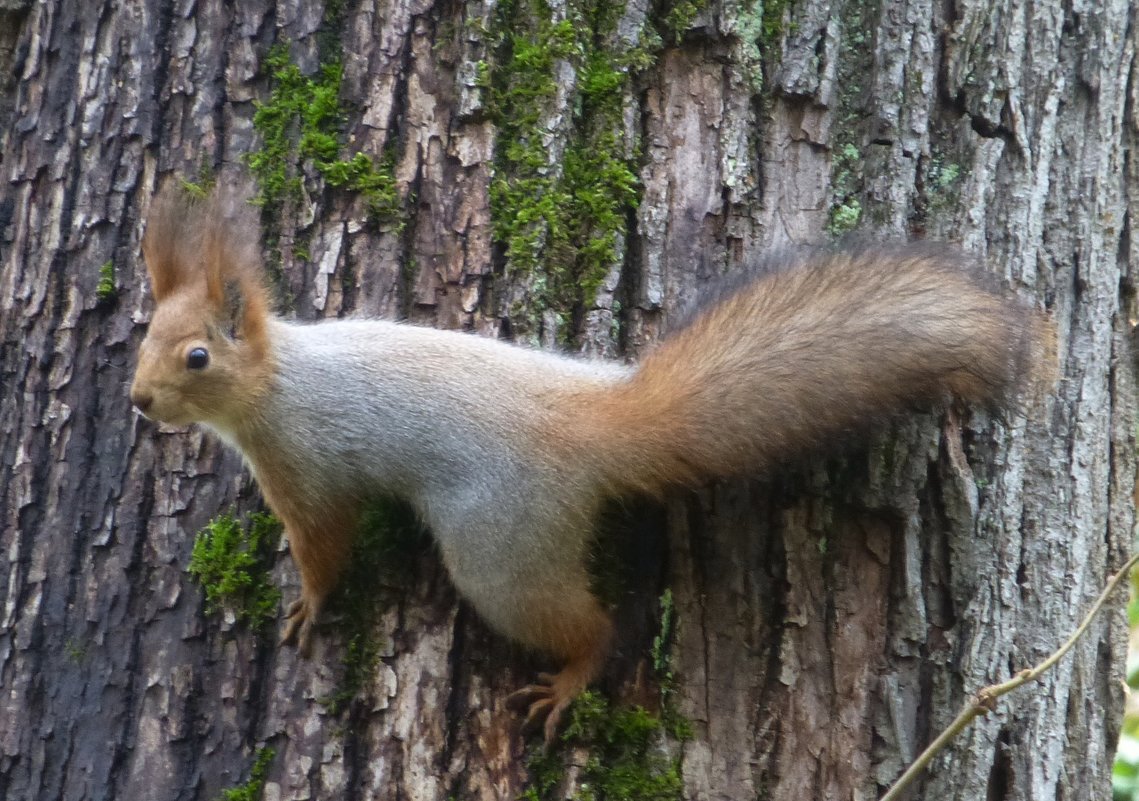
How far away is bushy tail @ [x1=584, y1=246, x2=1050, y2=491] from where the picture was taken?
2.80 metres

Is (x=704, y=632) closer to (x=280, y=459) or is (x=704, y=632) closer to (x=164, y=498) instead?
(x=280, y=459)

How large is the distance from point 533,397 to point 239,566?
89 centimetres

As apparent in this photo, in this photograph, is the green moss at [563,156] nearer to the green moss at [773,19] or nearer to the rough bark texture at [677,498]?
the rough bark texture at [677,498]

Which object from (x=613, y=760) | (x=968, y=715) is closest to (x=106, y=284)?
(x=613, y=760)

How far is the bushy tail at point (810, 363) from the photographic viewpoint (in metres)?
2.80

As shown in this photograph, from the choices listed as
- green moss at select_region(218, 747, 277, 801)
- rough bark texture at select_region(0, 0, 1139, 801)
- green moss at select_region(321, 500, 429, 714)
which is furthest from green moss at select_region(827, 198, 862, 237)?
green moss at select_region(218, 747, 277, 801)

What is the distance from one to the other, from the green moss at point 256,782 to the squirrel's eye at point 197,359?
960 mm

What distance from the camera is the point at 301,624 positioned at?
301 cm

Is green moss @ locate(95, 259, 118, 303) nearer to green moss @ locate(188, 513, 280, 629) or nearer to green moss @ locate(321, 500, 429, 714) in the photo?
green moss @ locate(188, 513, 280, 629)

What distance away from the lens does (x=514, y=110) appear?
10.6 ft

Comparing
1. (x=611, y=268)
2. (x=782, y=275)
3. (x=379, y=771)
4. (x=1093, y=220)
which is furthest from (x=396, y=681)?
(x=1093, y=220)

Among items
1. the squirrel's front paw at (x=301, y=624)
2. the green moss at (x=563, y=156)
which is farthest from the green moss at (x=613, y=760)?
the green moss at (x=563, y=156)

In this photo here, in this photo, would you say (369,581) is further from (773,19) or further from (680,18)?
(773,19)

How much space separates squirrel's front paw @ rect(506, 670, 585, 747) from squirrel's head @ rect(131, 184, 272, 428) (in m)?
1.02
